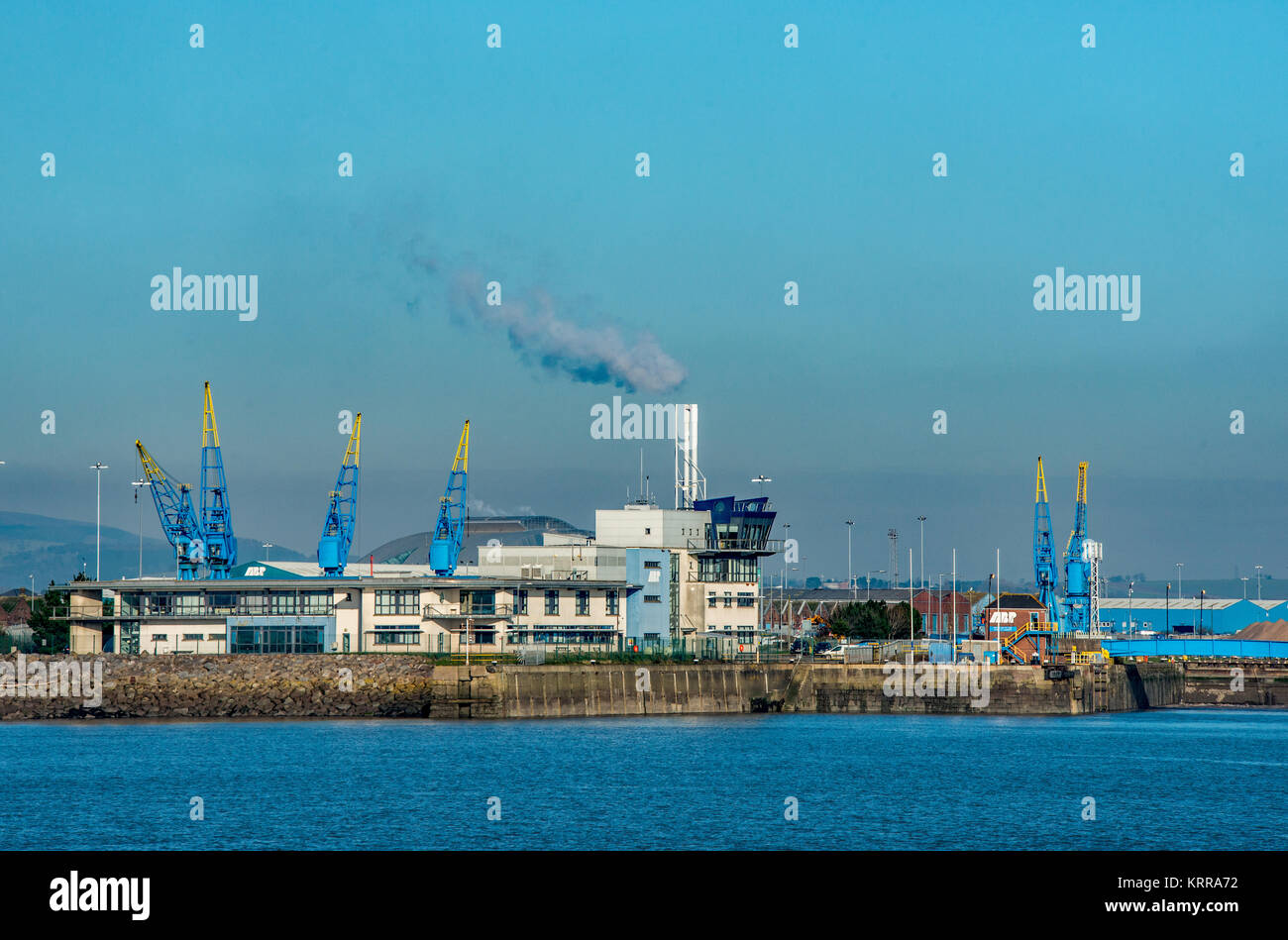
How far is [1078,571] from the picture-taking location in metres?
168

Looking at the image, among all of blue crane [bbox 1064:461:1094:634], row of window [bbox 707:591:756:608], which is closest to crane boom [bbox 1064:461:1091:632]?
blue crane [bbox 1064:461:1094:634]

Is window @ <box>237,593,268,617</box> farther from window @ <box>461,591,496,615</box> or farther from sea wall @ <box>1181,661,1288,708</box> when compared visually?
sea wall @ <box>1181,661,1288,708</box>

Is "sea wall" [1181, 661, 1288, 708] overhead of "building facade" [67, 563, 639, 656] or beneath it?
beneath

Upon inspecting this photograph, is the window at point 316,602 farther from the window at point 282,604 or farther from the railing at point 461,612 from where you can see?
the railing at point 461,612
